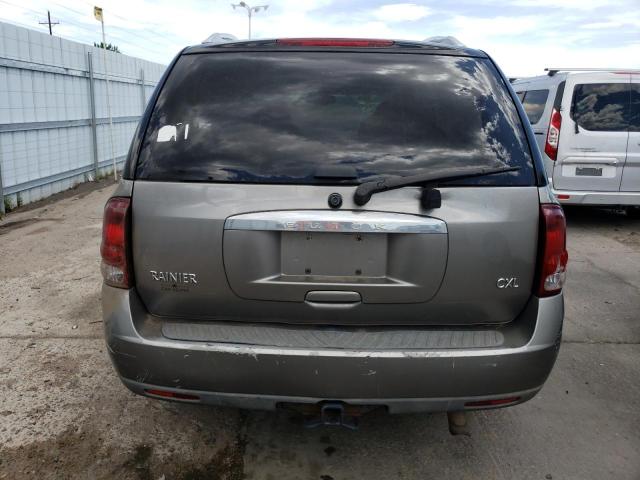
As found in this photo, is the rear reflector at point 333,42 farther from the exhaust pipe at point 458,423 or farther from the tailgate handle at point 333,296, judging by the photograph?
the exhaust pipe at point 458,423

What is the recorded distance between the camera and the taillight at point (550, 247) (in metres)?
2.27

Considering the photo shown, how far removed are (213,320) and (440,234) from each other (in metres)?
0.99

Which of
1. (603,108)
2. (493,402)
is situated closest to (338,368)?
(493,402)

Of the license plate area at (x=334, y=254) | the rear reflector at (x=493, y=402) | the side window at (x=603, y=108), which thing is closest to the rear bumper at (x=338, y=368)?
the rear reflector at (x=493, y=402)

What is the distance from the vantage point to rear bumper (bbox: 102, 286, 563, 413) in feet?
7.25

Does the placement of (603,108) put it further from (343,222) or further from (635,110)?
(343,222)

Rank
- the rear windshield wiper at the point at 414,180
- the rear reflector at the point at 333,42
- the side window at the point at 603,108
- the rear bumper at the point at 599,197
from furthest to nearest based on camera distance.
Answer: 1. the rear bumper at the point at 599,197
2. the side window at the point at 603,108
3. the rear reflector at the point at 333,42
4. the rear windshield wiper at the point at 414,180

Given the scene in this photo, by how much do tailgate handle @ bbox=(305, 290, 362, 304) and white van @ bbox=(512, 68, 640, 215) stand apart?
6.17 meters

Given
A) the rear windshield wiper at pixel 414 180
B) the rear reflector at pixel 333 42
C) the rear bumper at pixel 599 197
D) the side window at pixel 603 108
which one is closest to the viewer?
the rear windshield wiper at pixel 414 180

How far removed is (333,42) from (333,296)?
117cm

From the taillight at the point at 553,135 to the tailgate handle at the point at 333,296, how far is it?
638 centimetres

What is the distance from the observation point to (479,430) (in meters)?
3.09

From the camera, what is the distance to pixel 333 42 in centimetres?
259

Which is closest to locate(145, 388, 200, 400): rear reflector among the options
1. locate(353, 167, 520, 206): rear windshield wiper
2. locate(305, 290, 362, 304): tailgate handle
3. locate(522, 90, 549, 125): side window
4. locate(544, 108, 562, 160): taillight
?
locate(305, 290, 362, 304): tailgate handle
